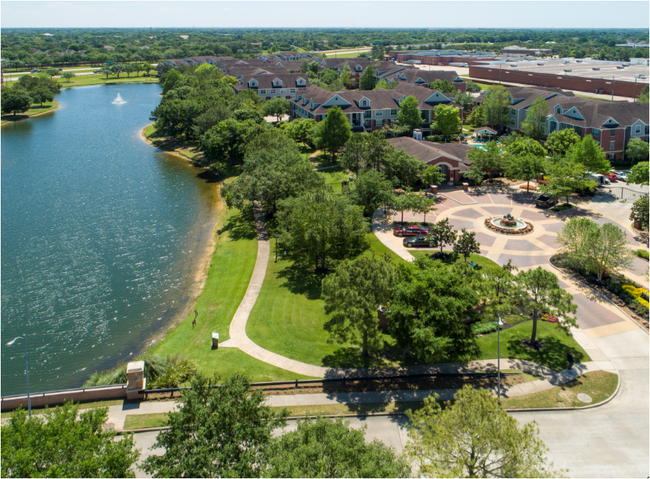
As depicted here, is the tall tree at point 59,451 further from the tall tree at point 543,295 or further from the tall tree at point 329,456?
the tall tree at point 543,295

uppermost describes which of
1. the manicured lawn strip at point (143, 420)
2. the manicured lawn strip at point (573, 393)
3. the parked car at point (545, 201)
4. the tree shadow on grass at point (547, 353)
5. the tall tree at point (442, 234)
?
the tall tree at point (442, 234)

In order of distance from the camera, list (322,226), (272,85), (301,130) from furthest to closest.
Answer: (272,85), (301,130), (322,226)

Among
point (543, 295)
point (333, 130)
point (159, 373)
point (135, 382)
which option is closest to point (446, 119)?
point (333, 130)

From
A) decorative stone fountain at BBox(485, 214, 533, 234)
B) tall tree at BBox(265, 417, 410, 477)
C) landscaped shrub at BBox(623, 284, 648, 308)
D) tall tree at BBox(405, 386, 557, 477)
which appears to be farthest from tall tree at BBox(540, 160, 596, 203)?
tall tree at BBox(265, 417, 410, 477)

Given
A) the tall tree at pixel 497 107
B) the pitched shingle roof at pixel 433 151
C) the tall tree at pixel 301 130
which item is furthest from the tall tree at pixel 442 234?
the tall tree at pixel 497 107

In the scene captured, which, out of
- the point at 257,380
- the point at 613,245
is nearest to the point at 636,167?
the point at 613,245

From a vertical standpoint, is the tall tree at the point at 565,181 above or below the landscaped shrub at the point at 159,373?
above

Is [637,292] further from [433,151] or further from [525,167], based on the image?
[433,151]
